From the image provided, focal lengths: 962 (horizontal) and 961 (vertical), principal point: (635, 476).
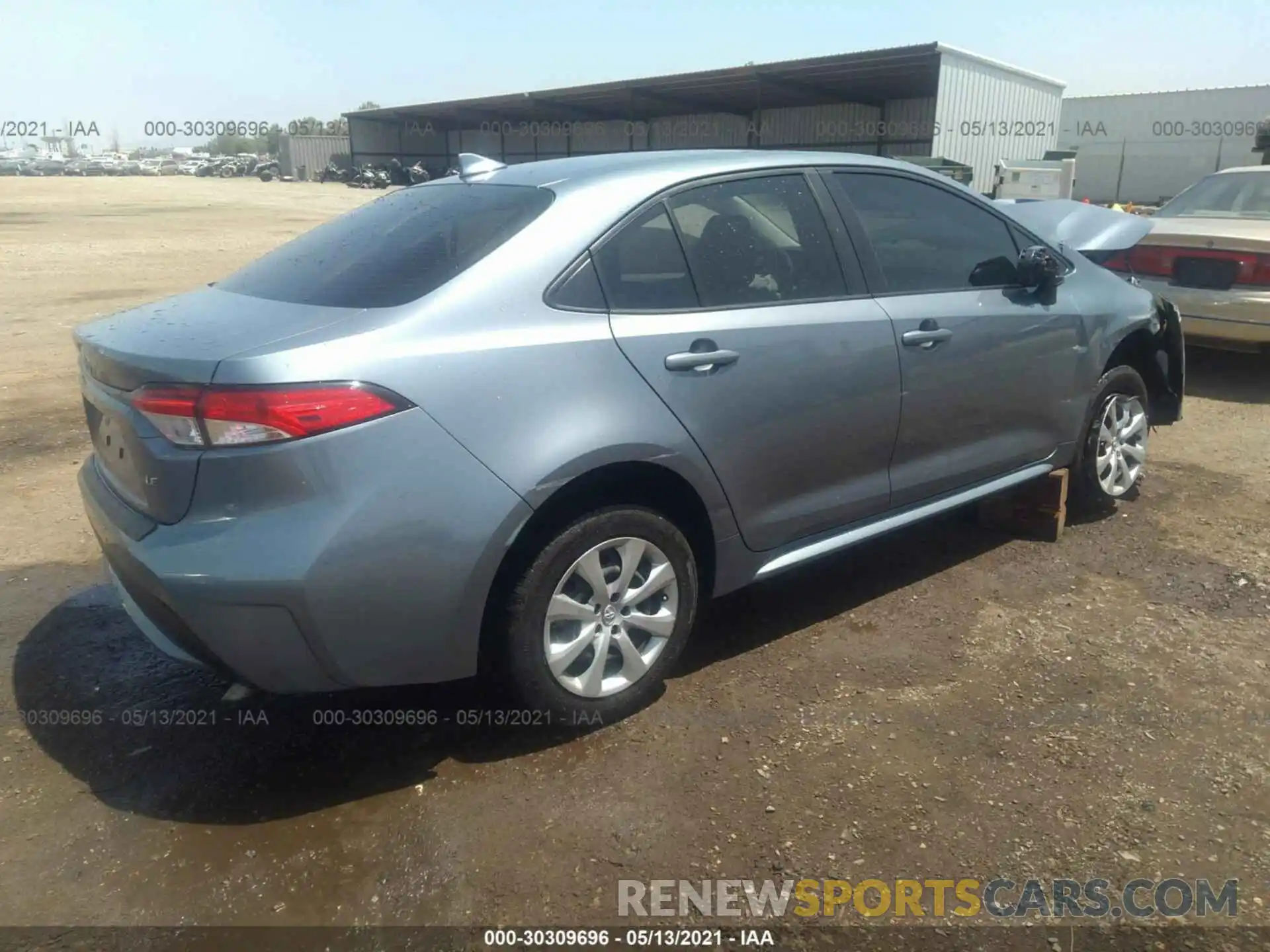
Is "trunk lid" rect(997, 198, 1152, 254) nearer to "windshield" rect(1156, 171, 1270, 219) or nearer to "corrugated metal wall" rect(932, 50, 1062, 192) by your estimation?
"windshield" rect(1156, 171, 1270, 219)

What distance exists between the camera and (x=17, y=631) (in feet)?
11.9

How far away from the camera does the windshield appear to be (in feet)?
25.3

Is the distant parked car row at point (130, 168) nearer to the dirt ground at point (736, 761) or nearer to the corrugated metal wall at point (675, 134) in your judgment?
the corrugated metal wall at point (675, 134)

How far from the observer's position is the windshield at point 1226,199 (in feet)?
25.3

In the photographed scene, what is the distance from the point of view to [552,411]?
8.57 ft

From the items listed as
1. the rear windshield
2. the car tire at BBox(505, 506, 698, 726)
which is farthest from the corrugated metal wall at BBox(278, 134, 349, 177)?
the car tire at BBox(505, 506, 698, 726)

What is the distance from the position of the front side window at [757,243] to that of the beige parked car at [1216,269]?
444 cm

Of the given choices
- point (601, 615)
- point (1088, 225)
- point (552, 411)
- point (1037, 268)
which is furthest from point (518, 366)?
point (1088, 225)

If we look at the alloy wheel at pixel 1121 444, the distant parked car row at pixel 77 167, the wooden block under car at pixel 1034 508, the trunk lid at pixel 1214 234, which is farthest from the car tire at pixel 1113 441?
the distant parked car row at pixel 77 167

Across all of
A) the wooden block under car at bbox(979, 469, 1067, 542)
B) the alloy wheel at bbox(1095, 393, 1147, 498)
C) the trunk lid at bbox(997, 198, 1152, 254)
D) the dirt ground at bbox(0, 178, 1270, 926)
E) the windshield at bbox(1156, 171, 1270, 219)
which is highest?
the windshield at bbox(1156, 171, 1270, 219)

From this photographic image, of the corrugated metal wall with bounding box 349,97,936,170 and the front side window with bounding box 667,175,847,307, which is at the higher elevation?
the corrugated metal wall with bounding box 349,97,936,170

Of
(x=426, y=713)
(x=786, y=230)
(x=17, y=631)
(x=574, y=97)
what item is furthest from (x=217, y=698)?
(x=574, y=97)

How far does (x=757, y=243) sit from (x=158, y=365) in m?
1.86

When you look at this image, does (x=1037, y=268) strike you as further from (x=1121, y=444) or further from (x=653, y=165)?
(x=653, y=165)
